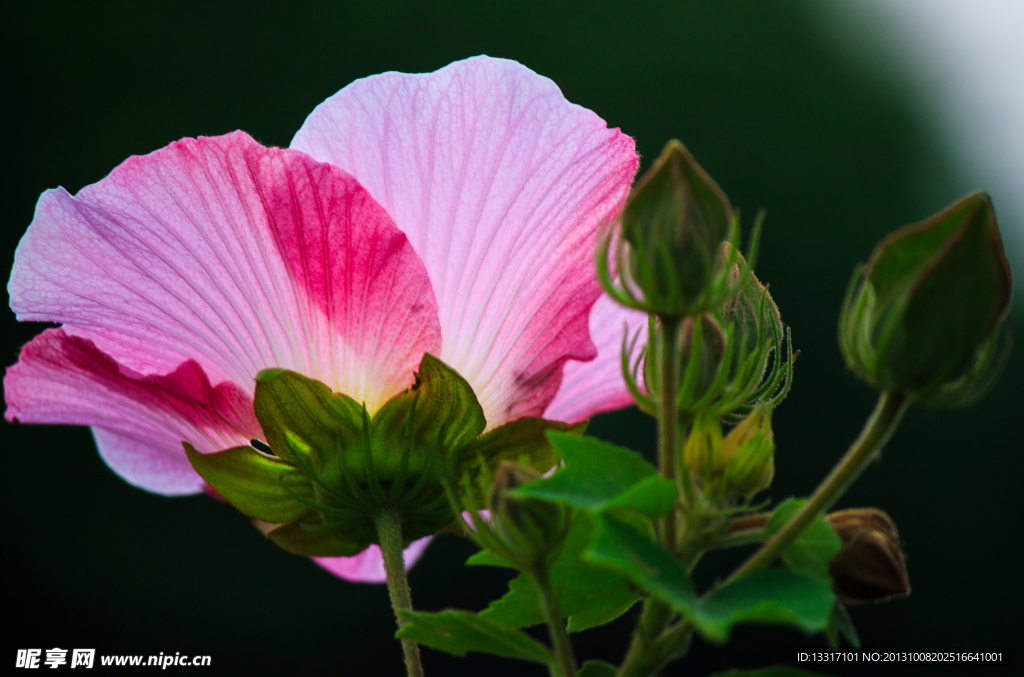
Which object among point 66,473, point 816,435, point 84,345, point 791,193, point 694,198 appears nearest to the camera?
point 694,198

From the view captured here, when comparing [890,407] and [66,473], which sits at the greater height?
[66,473]

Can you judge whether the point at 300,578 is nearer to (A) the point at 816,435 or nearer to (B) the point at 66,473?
(B) the point at 66,473

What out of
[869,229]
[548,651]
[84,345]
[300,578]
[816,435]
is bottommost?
[548,651]

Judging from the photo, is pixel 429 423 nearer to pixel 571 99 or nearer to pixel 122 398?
pixel 122 398

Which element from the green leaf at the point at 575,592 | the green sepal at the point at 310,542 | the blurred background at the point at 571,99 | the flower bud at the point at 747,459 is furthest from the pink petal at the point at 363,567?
the blurred background at the point at 571,99

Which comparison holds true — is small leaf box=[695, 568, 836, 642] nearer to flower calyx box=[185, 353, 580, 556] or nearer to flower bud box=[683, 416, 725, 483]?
flower bud box=[683, 416, 725, 483]

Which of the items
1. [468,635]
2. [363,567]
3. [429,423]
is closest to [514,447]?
[429,423]

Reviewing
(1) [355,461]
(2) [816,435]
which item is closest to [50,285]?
(1) [355,461]

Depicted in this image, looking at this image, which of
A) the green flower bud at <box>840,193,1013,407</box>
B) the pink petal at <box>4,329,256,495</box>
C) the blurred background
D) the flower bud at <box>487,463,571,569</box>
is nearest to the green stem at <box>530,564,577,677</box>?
the flower bud at <box>487,463,571,569</box>
